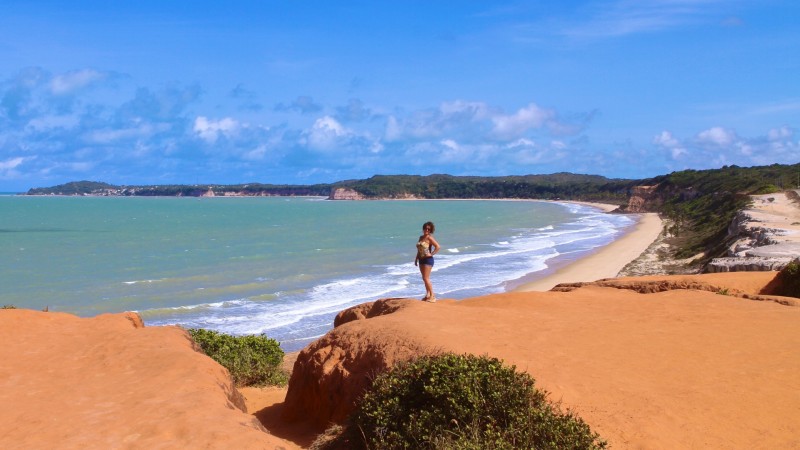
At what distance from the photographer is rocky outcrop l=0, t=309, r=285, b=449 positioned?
6.14m

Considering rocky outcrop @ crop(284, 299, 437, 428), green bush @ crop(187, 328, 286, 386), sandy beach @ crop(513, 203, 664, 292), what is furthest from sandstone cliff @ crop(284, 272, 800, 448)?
sandy beach @ crop(513, 203, 664, 292)

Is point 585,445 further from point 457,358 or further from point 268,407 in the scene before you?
point 268,407

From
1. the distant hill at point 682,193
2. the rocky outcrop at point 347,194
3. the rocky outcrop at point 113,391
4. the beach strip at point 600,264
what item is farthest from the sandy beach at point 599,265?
the rocky outcrop at point 347,194

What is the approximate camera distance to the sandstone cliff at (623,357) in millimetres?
6555

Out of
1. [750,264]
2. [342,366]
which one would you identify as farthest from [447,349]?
[750,264]

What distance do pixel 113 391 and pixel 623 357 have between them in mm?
6208

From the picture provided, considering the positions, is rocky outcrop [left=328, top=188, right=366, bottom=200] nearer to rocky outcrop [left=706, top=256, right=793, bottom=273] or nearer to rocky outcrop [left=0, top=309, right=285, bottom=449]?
rocky outcrop [left=706, top=256, right=793, bottom=273]

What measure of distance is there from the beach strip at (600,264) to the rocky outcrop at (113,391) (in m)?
18.3

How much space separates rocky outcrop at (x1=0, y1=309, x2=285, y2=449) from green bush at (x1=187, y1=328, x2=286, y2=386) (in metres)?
1.98

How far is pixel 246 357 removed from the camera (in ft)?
42.7

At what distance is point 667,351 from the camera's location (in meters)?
8.58

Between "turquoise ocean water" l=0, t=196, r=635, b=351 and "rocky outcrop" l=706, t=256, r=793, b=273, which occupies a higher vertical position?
"rocky outcrop" l=706, t=256, r=793, b=273

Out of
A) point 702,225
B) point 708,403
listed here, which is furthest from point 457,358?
point 702,225

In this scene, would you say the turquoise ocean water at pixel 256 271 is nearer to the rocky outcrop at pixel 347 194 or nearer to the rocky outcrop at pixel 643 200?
the rocky outcrop at pixel 643 200
